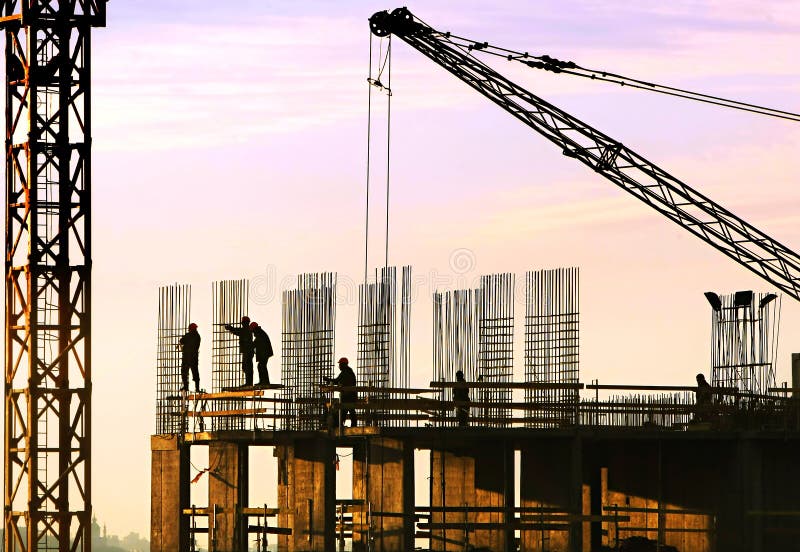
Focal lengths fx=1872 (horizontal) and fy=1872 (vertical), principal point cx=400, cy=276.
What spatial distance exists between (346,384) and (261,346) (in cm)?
280

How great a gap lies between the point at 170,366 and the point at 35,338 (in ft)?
18.9

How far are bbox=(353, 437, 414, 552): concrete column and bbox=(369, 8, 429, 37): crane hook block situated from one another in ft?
63.5

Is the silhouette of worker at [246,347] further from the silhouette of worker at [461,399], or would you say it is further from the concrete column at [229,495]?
the silhouette of worker at [461,399]

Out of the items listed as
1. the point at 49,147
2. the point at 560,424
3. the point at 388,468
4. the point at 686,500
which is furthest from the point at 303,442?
the point at 49,147

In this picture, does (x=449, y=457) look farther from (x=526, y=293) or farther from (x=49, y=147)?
(x=49, y=147)

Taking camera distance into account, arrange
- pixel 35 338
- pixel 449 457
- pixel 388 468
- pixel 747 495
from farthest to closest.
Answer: pixel 35 338 → pixel 449 457 → pixel 747 495 → pixel 388 468

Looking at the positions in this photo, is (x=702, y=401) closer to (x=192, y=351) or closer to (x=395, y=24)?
(x=192, y=351)

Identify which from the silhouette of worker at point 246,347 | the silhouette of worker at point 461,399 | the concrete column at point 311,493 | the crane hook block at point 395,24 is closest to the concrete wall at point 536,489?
the concrete column at point 311,493

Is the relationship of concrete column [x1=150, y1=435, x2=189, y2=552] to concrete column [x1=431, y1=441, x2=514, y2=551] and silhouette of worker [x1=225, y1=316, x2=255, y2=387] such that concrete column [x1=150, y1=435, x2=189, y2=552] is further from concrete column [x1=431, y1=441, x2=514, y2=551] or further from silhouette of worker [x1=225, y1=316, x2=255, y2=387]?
concrete column [x1=431, y1=441, x2=514, y2=551]

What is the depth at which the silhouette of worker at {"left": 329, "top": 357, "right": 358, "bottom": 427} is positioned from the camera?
42.5 meters

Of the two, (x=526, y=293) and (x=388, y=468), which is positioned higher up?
(x=526, y=293)

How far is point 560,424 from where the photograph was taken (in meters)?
43.8

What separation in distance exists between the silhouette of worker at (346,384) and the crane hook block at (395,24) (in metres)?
16.9

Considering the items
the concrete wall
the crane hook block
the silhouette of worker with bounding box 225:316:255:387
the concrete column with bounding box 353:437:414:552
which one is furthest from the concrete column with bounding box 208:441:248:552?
the crane hook block
